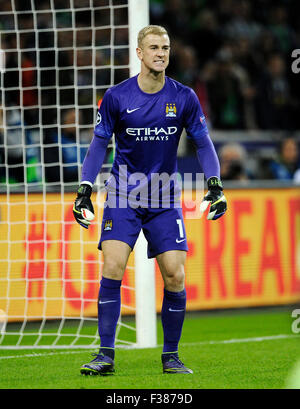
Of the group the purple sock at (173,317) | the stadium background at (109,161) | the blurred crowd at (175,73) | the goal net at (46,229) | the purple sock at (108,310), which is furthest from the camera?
the blurred crowd at (175,73)

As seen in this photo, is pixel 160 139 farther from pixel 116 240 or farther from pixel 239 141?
pixel 239 141

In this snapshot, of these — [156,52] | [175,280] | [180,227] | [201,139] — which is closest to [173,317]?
[175,280]

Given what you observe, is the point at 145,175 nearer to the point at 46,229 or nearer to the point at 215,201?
the point at 215,201

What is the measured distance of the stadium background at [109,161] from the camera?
8.22 m

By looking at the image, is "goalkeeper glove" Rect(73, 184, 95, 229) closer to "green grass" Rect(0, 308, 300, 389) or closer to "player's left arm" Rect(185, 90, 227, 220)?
"player's left arm" Rect(185, 90, 227, 220)

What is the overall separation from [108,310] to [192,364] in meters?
0.88

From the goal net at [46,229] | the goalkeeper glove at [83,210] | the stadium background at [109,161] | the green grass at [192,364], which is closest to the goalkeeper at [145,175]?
the goalkeeper glove at [83,210]

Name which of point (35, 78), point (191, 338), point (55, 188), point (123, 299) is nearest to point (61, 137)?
point (55, 188)

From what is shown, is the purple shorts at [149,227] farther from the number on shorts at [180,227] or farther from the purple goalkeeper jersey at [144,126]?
the purple goalkeeper jersey at [144,126]

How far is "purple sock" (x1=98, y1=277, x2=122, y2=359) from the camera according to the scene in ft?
18.3

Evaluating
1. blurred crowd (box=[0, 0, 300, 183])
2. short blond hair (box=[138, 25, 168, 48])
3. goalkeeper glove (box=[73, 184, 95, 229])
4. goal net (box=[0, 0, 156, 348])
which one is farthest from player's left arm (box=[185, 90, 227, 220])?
blurred crowd (box=[0, 0, 300, 183])

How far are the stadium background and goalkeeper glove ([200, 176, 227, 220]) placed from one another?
238 cm

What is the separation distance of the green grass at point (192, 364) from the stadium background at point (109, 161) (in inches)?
40.2

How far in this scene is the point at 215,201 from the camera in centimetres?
548
